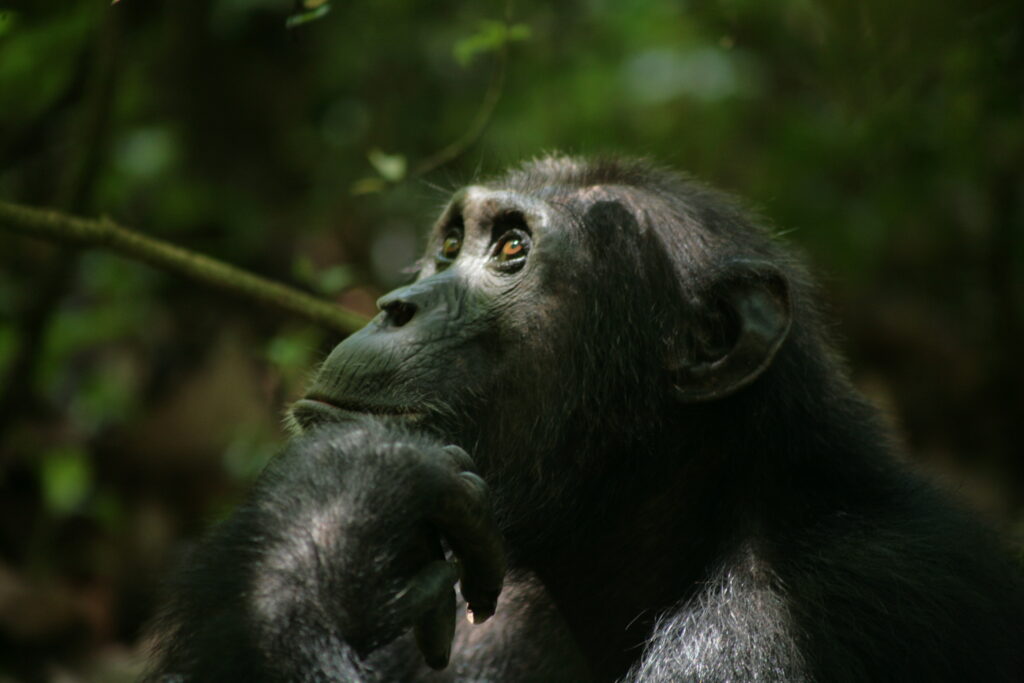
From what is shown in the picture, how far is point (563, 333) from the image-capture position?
4.86 m

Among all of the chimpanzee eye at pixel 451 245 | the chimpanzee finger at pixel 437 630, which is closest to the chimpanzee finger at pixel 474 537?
the chimpanzee finger at pixel 437 630

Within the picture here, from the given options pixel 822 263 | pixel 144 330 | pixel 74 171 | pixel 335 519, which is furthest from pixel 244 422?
pixel 335 519

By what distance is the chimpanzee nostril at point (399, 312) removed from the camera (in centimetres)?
472

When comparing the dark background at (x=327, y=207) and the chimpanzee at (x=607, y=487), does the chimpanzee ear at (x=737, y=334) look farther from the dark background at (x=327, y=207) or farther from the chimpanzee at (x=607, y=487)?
the dark background at (x=327, y=207)

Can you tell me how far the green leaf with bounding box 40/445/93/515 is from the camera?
28.3 ft

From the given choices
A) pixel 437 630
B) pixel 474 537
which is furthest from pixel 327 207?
pixel 437 630

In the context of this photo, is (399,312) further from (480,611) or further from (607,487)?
(480,611)

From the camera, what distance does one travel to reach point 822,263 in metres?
11.4

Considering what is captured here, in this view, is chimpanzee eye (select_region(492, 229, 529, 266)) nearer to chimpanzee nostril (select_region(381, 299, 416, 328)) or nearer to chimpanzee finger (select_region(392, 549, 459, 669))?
chimpanzee nostril (select_region(381, 299, 416, 328))

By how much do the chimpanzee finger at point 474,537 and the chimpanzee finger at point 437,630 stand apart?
102 mm

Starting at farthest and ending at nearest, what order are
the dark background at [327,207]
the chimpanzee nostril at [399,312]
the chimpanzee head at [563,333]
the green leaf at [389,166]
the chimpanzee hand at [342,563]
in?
the dark background at [327,207], the green leaf at [389,166], the chimpanzee nostril at [399,312], the chimpanzee head at [563,333], the chimpanzee hand at [342,563]

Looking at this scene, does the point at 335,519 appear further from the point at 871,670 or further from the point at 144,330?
the point at 144,330

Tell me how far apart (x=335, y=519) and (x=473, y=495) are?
44cm

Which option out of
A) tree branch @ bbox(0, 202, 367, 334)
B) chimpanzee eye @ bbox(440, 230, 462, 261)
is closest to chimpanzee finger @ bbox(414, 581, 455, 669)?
chimpanzee eye @ bbox(440, 230, 462, 261)
